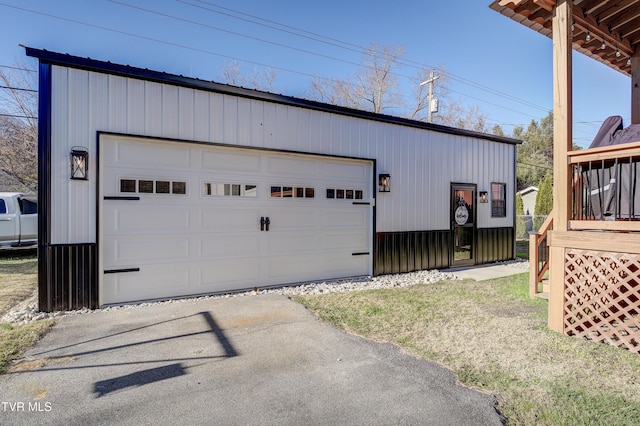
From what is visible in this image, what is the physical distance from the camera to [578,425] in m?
2.05

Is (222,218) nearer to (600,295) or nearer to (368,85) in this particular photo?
(600,295)

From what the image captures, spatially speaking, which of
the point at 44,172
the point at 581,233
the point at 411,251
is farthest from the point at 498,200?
the point at 44,172

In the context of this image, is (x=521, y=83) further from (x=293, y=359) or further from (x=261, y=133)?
(x=293, y=359)

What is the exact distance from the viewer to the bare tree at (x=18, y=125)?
1239 cm

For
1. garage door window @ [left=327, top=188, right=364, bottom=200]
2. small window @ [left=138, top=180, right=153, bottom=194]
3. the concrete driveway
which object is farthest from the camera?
garage door window @ [left=327, top=188, right=364, bottom=200]

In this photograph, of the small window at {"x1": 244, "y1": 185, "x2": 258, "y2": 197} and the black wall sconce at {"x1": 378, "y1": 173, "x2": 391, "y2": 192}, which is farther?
the black wall sconce at {"x1": 378, "y1": 173, "x2": 391, "y2": 192}

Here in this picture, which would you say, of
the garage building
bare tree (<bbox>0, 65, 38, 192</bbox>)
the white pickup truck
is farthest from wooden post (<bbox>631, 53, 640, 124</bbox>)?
bare tree (<bbox>0, 65, 38, 192</bbox>)

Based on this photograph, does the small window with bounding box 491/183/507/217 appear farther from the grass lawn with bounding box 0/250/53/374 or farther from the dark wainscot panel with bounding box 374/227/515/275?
the grass lawn with bounding box 0/250/53/374

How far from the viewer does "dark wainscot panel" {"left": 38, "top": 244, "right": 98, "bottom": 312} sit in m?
4.16

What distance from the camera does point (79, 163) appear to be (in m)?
4.27

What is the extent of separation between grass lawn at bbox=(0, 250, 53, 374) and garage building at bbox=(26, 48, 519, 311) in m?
0.62

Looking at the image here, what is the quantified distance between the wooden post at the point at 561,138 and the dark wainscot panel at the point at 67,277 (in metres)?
5.35

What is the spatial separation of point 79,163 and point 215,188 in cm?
170

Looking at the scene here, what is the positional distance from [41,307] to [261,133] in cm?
363
